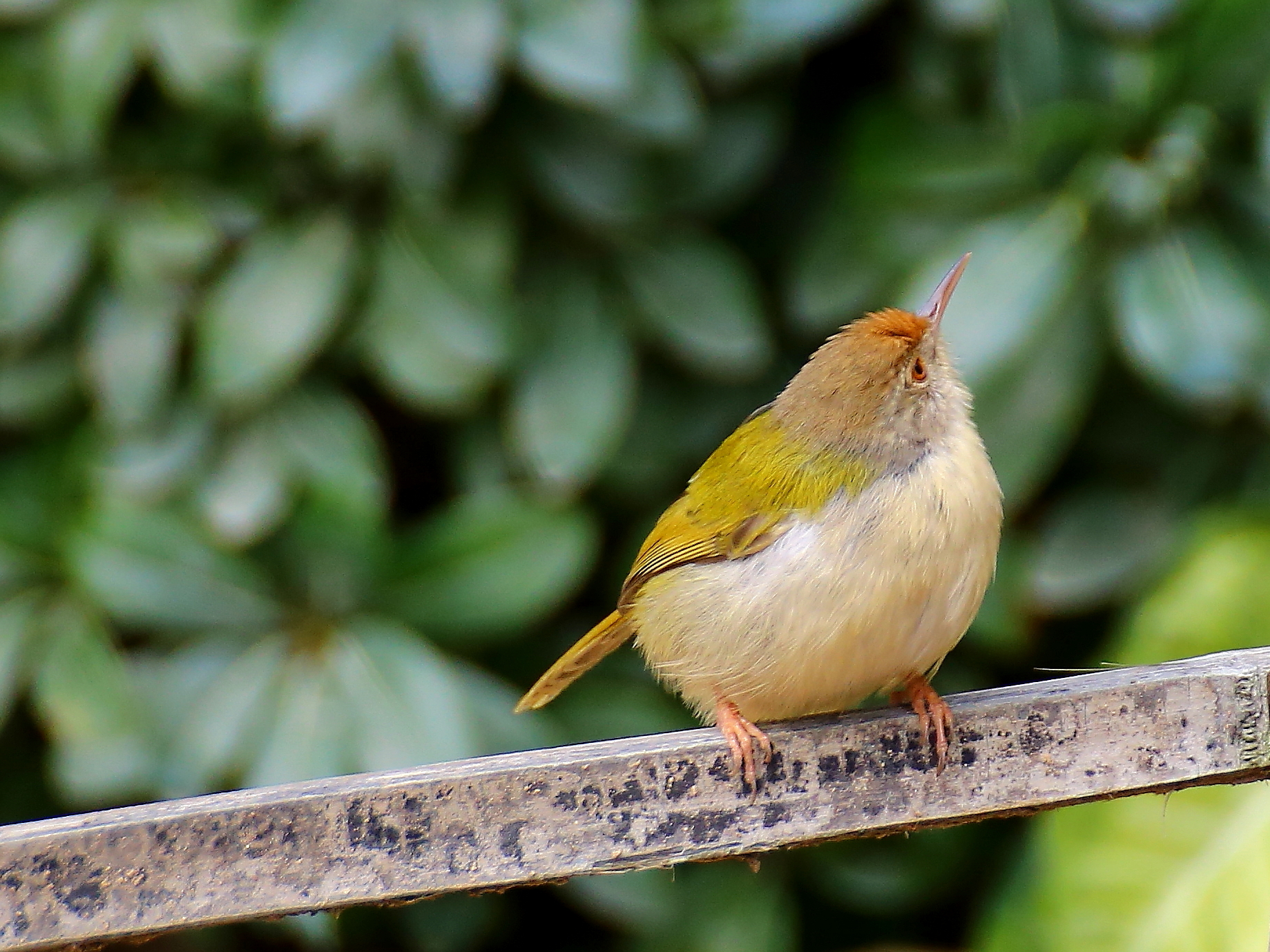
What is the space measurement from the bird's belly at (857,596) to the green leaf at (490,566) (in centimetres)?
80

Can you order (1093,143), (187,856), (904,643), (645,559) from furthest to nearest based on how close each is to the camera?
1. (1093,143)
2. (645,559)
3. (904,643)
4. (187,856)

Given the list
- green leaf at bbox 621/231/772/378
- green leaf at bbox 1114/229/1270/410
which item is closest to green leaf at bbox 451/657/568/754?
green leaf at bbox 621/231/772/378

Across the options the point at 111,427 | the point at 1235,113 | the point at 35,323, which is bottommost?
the point at 111,427

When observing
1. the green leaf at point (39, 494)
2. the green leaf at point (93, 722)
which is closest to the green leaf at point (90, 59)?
the green leaf at point (39, 494)

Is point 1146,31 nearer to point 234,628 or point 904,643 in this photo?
point 904,643

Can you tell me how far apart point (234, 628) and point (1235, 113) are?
2.37 m

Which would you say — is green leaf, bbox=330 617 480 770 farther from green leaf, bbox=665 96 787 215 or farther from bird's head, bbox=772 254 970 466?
green leaf, bbox=665 96 787 215

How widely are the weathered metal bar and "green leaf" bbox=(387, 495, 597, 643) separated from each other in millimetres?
1285

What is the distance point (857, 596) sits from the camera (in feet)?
6.39

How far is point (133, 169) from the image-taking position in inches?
125

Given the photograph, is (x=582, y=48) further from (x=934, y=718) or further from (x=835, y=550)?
(x=934, y=718)

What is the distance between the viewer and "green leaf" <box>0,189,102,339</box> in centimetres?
302

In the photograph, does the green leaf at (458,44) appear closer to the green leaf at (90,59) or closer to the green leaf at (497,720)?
the green leaf at (90,59)

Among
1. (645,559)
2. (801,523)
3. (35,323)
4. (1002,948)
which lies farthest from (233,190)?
(1002,948)
